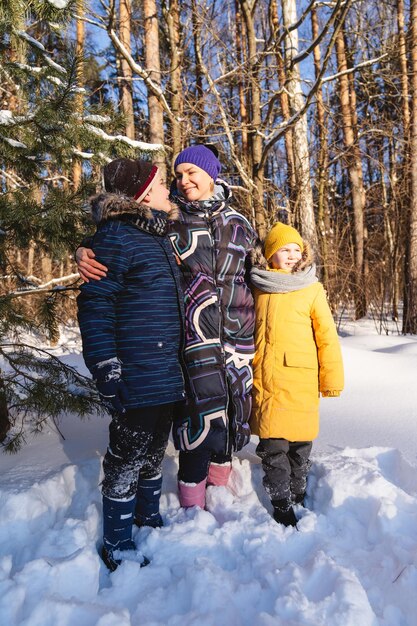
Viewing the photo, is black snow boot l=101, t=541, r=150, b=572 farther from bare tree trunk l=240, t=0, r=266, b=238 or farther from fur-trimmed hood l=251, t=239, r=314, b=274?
bare tree trunk l=240, t=0, r=266, b=238

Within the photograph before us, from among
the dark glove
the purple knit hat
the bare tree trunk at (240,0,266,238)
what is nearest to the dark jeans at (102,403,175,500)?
the dark glove

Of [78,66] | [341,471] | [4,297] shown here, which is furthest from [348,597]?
[78,66]

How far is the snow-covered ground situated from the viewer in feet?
4.63

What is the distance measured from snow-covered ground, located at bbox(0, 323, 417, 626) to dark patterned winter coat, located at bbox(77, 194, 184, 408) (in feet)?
2.05

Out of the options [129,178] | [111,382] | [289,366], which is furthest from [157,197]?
[289,366]

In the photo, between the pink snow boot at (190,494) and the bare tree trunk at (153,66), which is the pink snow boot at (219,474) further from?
the bare tree trunk at (153,66)

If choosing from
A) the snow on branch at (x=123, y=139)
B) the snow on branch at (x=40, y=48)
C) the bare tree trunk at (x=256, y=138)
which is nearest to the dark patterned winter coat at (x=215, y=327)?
the snow on branch at (x=123, y=139)

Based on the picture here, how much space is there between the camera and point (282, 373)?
80.4 inches

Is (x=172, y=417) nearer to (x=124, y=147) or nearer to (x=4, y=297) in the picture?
(x=4, y=297)

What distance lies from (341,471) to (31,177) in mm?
2407

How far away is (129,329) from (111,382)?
23cm

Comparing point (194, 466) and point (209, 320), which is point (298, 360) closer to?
point (209, 320)

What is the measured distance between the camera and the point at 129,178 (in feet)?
5.93

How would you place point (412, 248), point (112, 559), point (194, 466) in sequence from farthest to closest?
point (412, 248) < point (194, 466) < point (112, 559)
